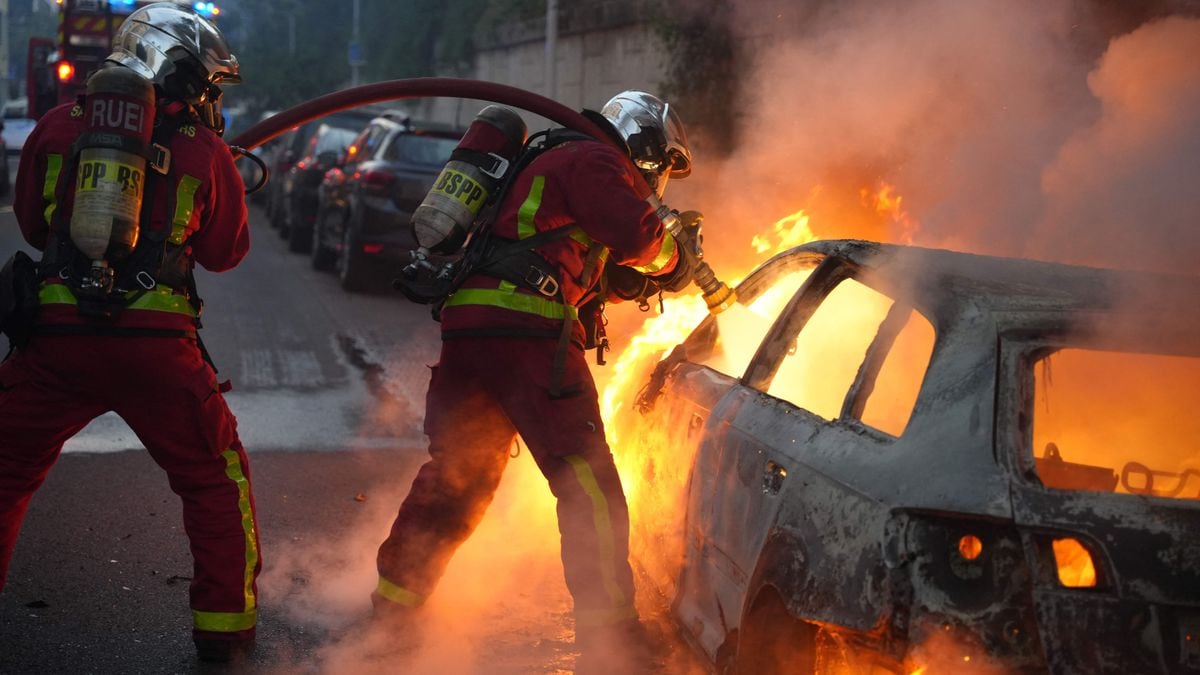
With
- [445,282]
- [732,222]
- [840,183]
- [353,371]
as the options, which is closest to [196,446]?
[445,282]

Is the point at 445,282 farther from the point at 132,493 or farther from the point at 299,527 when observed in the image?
the point at 132,493

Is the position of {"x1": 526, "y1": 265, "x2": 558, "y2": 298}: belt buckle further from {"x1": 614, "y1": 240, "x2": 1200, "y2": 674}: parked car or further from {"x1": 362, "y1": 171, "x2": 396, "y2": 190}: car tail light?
{"x1": 362, "y1": 171, "x2": 396, "y2": 190}: car tail light

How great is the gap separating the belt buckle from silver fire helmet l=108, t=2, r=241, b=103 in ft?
3.81

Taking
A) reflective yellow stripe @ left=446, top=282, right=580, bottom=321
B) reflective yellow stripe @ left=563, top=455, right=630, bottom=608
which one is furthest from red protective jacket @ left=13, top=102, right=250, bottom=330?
reflective yellow stripe @ left=563, top=455, right=630, bottom=608

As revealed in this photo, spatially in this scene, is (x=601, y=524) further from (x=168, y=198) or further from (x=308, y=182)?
(x=308, y=182)

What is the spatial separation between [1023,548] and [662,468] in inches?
74.1

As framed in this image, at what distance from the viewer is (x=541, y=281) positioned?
446cm

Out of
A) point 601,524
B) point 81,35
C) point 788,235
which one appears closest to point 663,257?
point 601,524

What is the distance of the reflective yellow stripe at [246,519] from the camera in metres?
4.30

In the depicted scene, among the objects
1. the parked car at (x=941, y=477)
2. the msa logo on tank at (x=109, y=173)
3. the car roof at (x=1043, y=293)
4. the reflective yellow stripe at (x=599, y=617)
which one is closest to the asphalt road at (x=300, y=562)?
the reflective yellow stripe at (x=599, y=617)

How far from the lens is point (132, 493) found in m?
6.59

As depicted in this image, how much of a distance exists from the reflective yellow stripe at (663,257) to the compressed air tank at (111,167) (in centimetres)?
164

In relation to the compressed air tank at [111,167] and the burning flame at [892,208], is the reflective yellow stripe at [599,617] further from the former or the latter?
the burning flame at [892,208]

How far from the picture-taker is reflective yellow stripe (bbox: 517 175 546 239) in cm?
451
